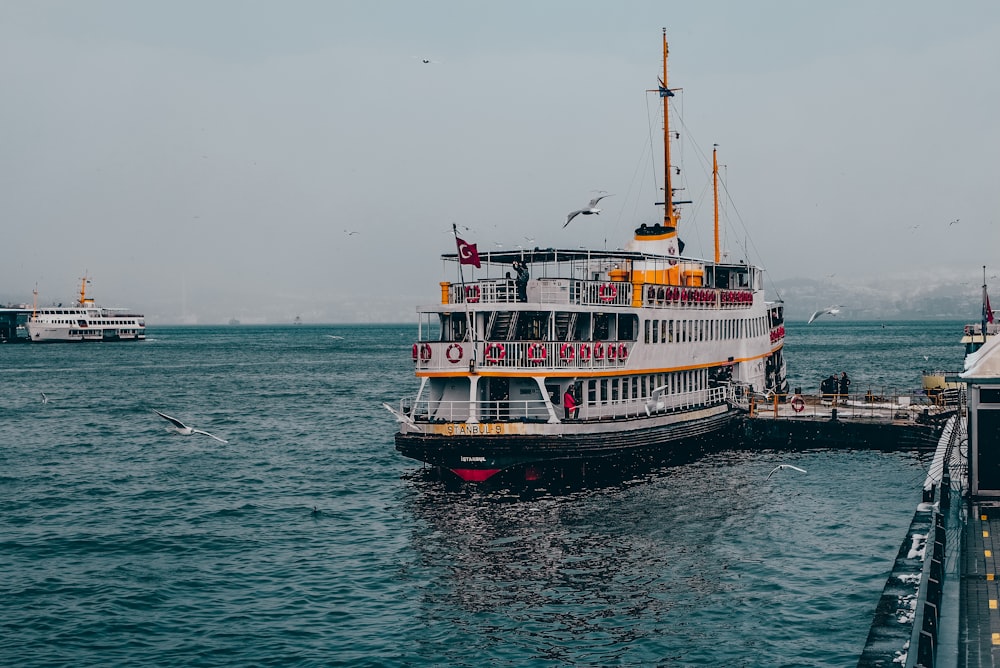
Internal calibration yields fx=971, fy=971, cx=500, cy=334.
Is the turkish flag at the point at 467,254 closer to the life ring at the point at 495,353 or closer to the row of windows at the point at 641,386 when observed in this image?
the life ring at the point at 495,353

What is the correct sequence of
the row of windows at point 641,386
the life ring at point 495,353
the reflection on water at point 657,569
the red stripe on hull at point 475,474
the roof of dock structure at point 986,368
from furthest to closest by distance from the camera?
the row of windows at point 641,386 → the life ring at point 495,353 → the red stripe on hull at point 475,474 → the roof of dock structure at point 986,368 → the reflection on water at point 657,569

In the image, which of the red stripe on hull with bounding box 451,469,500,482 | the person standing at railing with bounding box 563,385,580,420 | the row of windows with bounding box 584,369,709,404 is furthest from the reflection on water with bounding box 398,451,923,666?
the row of windows with bounding box 584,369,709,404

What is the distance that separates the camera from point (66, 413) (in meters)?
78.0

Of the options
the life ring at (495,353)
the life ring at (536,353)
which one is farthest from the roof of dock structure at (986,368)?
the life ring at (495,353)

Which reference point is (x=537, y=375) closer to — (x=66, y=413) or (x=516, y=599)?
(x=516, y=599)

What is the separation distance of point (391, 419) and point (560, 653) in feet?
169

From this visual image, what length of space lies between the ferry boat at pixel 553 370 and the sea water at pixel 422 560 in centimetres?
190

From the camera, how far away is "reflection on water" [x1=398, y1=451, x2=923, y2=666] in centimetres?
2322

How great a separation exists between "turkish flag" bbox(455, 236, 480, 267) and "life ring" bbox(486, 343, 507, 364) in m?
3.91

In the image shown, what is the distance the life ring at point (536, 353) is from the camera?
3941 cm

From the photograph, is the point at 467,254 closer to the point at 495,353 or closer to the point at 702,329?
the point at 495,353

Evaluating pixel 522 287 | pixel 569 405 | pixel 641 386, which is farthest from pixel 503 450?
pixel 641 386

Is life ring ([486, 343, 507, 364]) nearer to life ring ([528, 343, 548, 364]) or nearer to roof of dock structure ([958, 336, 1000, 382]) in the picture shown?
life ring ([528, 343, 548, 364])

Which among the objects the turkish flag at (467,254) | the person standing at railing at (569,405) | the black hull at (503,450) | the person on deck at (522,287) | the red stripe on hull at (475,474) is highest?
the turkish flag at (467,254)
